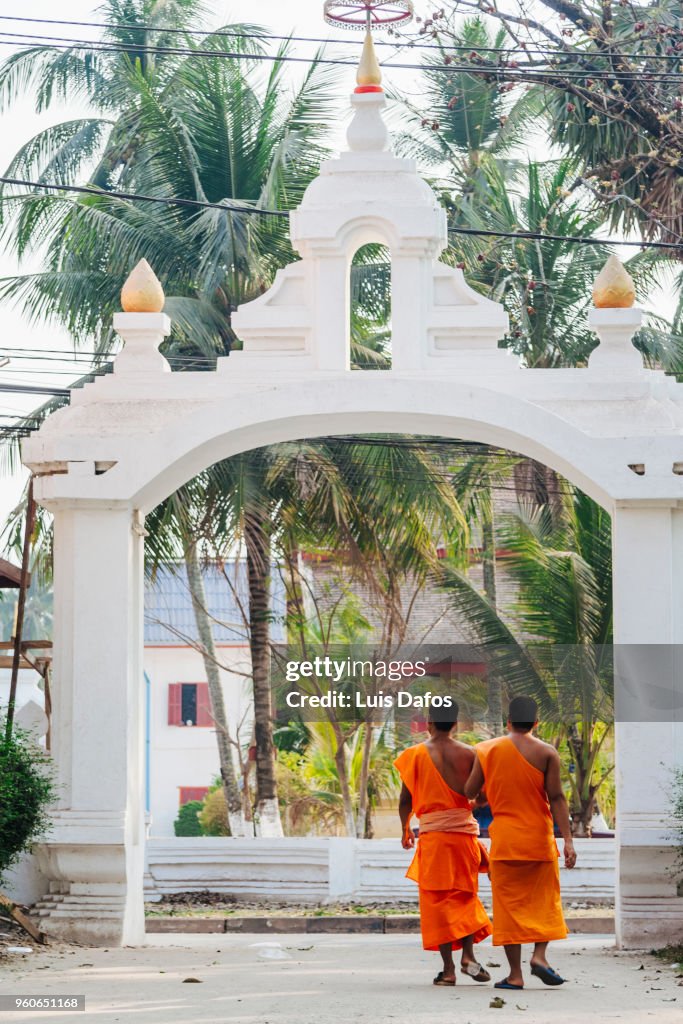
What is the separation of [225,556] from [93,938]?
7.46 meters

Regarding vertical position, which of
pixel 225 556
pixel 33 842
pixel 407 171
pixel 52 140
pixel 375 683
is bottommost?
pixel 33 842

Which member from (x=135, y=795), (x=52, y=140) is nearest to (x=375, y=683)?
(x=52, y=140)

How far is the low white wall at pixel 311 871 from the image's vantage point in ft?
47.3

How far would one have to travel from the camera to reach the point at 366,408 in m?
9.80

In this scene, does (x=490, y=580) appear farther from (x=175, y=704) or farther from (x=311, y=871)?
(x=175, y=704)

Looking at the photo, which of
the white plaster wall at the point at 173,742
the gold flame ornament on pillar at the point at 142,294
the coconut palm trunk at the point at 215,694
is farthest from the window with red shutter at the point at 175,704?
the gold flame ornament on pillar at the point at 142,294

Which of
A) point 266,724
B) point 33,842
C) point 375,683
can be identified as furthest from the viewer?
point 375,683

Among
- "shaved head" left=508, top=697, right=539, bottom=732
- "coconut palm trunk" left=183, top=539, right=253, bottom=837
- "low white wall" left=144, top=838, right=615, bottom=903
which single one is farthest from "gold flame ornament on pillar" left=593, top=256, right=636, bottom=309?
"coconut palm trunk" left=183, top=539, right=253, bottom=837

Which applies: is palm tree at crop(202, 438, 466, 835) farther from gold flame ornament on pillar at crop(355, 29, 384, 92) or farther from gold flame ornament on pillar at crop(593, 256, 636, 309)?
gold flame ornament on pillar at crop(593, 256, 636, 309)

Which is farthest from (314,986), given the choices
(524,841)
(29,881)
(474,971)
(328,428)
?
(328,428)

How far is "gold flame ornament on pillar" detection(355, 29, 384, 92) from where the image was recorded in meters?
10.5

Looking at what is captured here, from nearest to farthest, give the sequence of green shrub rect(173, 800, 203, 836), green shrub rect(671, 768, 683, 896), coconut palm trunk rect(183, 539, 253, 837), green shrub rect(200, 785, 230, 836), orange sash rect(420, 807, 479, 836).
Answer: orange sash rect(420, 807, 479, 836) < green shrub rect(671, 768, 683, 896) < coconut palm trunk rect(183, 539, 253, 837) < green shrub rect(200, 785, 230, 836) < green shrub rect(173, 800, 203, 836)

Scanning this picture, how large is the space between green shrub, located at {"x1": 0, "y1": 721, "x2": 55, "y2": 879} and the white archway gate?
15.0 inches

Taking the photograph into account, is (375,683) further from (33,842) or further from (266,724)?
(33,842)
